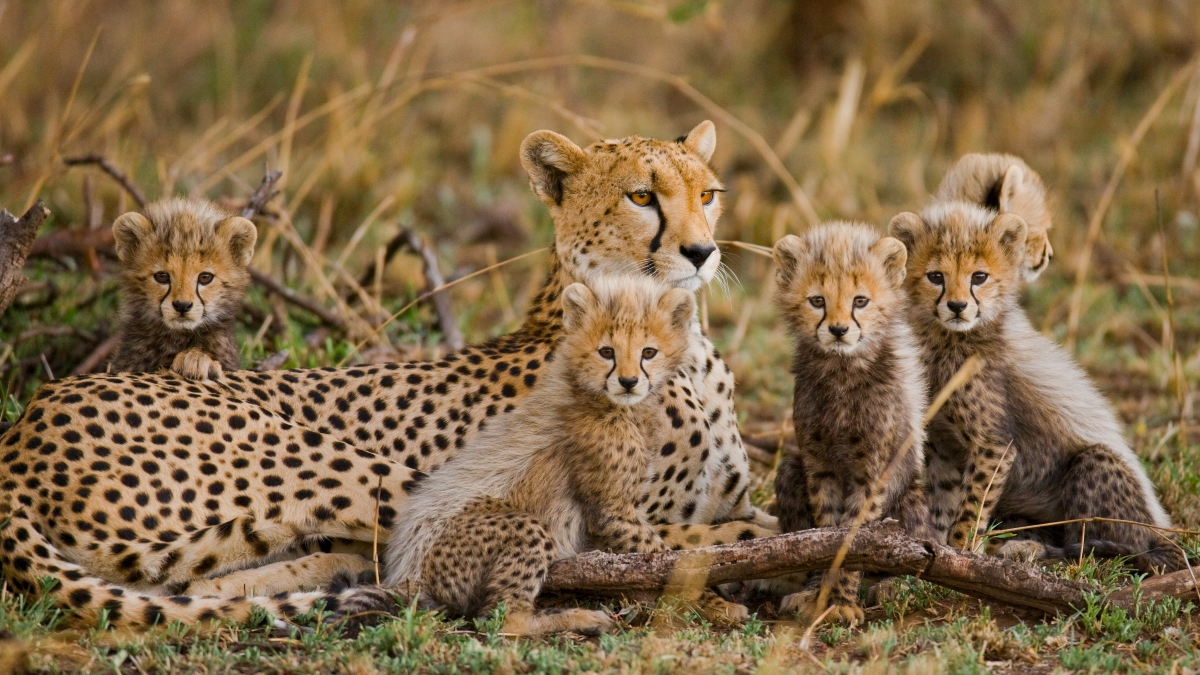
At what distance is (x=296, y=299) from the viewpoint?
5.62 metres

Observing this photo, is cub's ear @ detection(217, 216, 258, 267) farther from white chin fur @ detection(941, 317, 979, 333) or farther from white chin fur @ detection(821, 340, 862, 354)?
white chin fur @ detection(941, 317, 979, 333)

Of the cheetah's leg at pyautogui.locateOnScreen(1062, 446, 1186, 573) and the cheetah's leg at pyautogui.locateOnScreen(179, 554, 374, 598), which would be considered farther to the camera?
the cheetah's leg at pyautogui.locateOnScreen(1062, 446, 1186, 573)

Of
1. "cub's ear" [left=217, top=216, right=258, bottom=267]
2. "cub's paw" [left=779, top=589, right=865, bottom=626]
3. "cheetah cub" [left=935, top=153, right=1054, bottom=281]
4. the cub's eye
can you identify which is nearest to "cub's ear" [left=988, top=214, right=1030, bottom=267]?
"cheetah cub" [left=935, top=153, right=1054, bottom=281]

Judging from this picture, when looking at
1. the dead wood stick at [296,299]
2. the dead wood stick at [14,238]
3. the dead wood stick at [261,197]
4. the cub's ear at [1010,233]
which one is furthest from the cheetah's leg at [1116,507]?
the dead wood stick at [14,238]

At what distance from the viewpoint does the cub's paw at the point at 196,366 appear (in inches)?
169

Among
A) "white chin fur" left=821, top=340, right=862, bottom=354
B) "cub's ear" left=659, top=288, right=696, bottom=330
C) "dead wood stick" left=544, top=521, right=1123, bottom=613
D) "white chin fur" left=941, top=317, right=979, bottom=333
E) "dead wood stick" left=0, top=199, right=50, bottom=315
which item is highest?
"white chin fur" left=941, top=317, right=979, bottom=333

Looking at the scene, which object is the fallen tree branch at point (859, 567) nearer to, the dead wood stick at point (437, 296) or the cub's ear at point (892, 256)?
the cub's ear at point (892, 256)

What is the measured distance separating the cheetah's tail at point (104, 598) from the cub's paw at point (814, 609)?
1.21m

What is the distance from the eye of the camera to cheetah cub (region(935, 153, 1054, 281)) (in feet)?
15.3

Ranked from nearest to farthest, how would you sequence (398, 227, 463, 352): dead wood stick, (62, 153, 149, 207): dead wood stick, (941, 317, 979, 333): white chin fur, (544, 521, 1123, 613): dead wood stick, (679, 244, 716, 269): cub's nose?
(544, 521, 1123, 613): dead wood stick → (941, 317, 979, 333): white chin fur → (679, 244, 716, 269): cub's nose → (62, 153, 149, 207): dead wood stick → (398, 227, 463, 352): dead wood stick

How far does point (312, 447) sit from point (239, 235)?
2.85 ft

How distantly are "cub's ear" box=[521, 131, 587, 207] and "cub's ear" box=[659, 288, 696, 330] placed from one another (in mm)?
796

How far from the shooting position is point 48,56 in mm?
10805

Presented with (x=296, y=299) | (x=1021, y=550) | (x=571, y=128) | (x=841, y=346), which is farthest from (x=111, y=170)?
(x=571, y=128)
